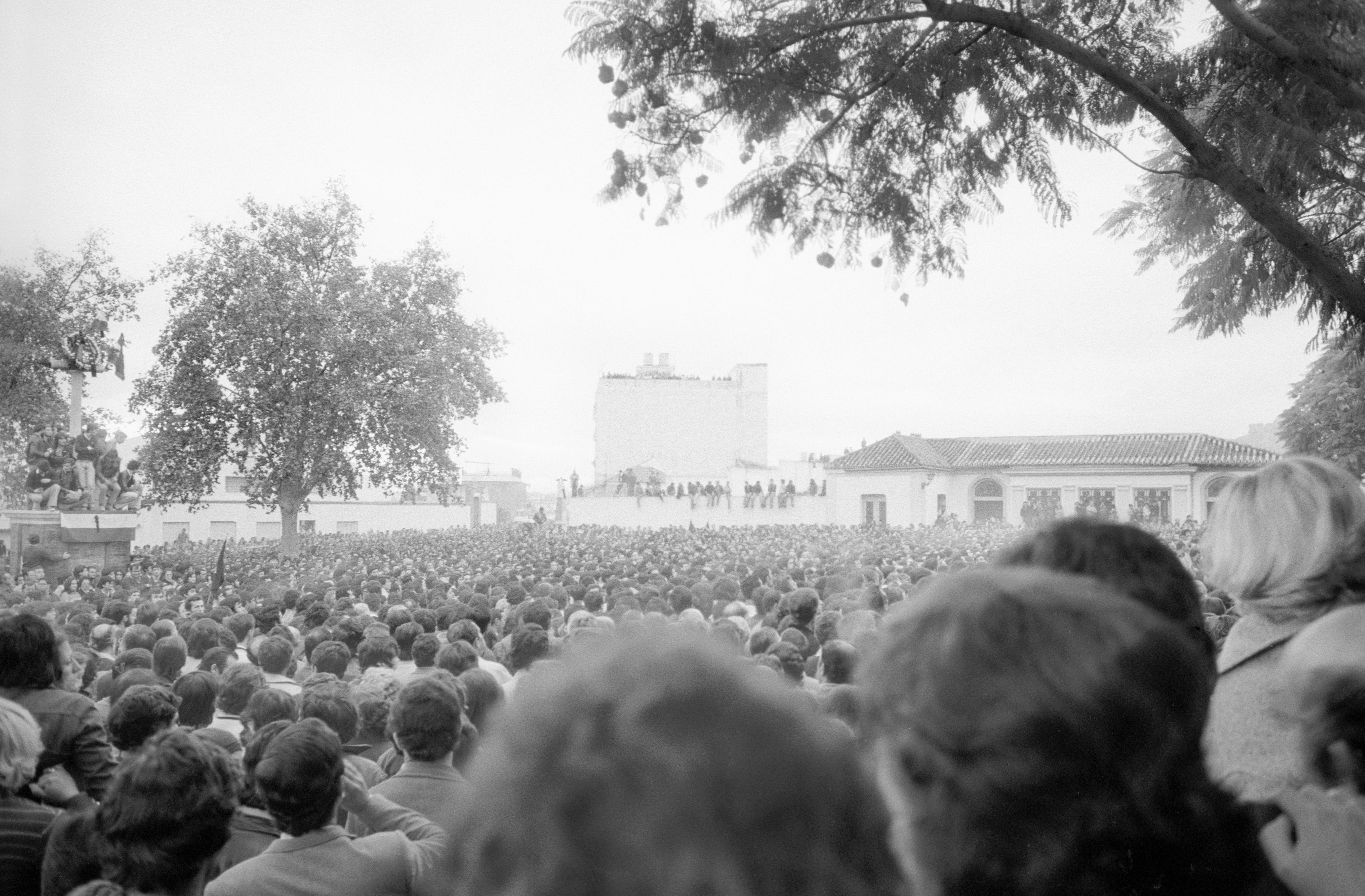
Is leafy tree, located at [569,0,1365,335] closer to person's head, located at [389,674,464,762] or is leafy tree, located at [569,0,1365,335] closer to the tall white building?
person's head, located at [389,674,464,762]

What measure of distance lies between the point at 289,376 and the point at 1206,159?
26.0 meters

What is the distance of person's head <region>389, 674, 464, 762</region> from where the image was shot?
135 inches

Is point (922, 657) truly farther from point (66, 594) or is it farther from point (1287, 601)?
point (66, 594)

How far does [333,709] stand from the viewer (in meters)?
4.26

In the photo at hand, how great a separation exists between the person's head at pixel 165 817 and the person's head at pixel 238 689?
278 centimetres

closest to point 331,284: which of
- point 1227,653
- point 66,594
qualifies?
point 66,594

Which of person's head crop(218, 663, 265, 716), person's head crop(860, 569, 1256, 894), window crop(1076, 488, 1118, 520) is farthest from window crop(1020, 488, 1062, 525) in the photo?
person's head crop(860, 569, 1256, 894)

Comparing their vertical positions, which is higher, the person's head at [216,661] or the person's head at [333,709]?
the person's head at [333,709]

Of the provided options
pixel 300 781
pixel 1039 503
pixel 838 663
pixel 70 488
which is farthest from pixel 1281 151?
pixel 1039 503

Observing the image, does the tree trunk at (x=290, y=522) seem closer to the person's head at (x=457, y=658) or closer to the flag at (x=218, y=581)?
the flag at (x=218, y=581)

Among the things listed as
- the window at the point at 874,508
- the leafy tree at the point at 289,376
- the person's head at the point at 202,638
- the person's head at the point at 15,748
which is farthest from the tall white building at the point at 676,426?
the person's head at the point at 15,748

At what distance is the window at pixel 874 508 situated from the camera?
145ft

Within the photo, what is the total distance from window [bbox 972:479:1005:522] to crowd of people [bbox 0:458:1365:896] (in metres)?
41.6

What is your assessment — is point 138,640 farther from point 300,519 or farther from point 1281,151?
point 300,519
